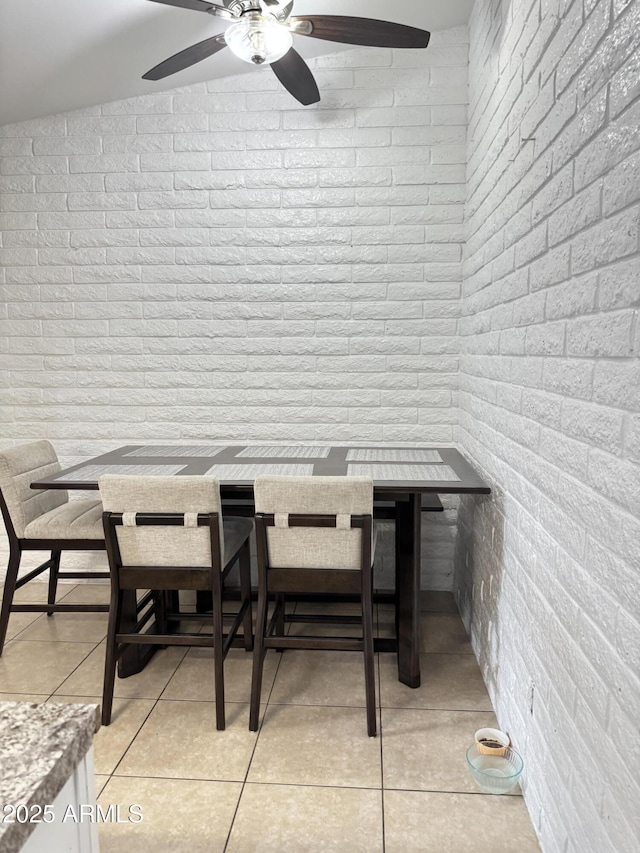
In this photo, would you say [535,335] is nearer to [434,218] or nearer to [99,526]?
[434,218]

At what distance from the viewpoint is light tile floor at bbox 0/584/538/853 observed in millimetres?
1577

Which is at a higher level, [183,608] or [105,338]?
[105,338]

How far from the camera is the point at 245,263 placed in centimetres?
309

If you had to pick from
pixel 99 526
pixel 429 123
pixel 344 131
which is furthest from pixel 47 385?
pixel 429 123

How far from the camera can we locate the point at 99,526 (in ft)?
8.16

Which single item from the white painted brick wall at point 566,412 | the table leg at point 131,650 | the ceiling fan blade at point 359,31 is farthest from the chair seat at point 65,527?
the ceiling fan blade at point 359,31

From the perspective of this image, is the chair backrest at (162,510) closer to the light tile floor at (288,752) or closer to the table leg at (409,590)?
the light tile floor at (288,752)

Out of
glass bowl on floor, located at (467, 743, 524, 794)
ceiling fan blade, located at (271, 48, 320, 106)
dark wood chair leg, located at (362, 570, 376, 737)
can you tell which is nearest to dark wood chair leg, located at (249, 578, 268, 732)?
dark wood chair leg, located at (362, 570, 376, 737)

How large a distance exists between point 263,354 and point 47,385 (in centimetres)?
122

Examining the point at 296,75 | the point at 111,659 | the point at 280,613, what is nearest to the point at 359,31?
the point at 296,75

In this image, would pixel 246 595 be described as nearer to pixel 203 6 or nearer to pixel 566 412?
pixel 566 412

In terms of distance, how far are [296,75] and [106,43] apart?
0.90m

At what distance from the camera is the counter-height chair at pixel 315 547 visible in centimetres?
197

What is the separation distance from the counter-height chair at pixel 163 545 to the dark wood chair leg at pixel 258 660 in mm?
111
